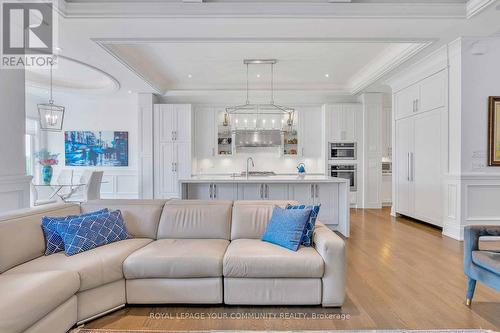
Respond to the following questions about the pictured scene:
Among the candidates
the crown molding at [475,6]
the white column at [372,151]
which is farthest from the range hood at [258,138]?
the crown molding at [475,6]

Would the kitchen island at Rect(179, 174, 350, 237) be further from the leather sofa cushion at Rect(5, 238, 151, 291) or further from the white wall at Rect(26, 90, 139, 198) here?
the white wall at Rect(26, 90, 139, 198)

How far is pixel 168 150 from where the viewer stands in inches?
279

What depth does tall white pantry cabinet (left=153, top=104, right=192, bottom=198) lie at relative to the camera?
278 inches

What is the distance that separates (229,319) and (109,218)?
149 cm

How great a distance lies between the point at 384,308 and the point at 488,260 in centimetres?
88

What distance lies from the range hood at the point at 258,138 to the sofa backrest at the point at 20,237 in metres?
5.20

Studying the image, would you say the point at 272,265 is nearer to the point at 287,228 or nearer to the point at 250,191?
the point at 287,228

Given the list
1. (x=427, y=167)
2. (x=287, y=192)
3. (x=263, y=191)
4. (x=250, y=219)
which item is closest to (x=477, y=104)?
(x=427, y=167)

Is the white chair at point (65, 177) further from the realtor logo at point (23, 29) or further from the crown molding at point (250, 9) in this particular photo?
the crown molding at point (250, 9)

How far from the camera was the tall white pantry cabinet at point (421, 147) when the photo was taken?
15.4 ft

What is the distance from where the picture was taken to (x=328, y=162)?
730cm

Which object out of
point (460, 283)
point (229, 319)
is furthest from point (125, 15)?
point (460, 283)

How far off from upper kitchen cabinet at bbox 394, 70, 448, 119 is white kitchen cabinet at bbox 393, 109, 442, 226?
13 cm

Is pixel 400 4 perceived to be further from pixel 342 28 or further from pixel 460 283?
pixel 460 283
